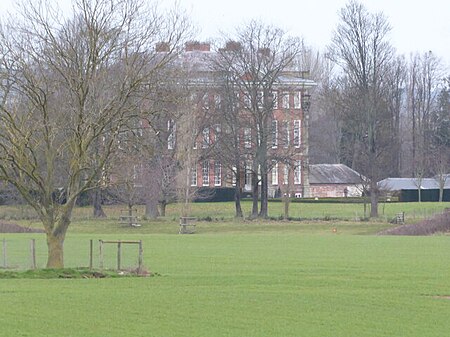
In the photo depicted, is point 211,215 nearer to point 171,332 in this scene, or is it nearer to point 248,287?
point 248,287

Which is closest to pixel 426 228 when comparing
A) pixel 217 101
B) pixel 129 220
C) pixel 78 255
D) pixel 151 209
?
pixel 129 220

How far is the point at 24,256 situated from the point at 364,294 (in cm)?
2089

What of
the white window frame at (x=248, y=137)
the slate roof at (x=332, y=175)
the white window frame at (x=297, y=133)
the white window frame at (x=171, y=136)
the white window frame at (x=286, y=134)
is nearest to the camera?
the white window frame at (x=171, y=136)

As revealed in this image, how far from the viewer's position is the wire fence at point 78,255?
120 feet

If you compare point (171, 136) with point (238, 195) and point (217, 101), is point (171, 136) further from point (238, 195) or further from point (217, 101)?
point (238, 195)

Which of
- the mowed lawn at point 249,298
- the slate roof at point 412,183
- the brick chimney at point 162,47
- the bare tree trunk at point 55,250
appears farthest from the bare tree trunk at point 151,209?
the bare tree trunk at point 55,250

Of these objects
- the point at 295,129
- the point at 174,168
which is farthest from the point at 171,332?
the point at 295,129

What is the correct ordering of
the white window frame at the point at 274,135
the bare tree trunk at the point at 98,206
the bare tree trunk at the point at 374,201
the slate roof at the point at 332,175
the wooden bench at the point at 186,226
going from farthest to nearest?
the slate roof at the point at 332,175 → the white window frame at the point at 274,135 → the bare tree trunk at the point at 98,206 → the bare tree trunk at the point at 374,201 → the wooden bench at the point at 186,226

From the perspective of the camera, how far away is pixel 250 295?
28094 mm

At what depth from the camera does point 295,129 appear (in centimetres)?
8825

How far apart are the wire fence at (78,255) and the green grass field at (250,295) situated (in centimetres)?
47

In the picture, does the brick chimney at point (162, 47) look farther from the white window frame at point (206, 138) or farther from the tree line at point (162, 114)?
the white window frame at point (206, 138)

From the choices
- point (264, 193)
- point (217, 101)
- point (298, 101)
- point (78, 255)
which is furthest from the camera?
point (298, 101)

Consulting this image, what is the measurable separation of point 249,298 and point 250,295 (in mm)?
783
